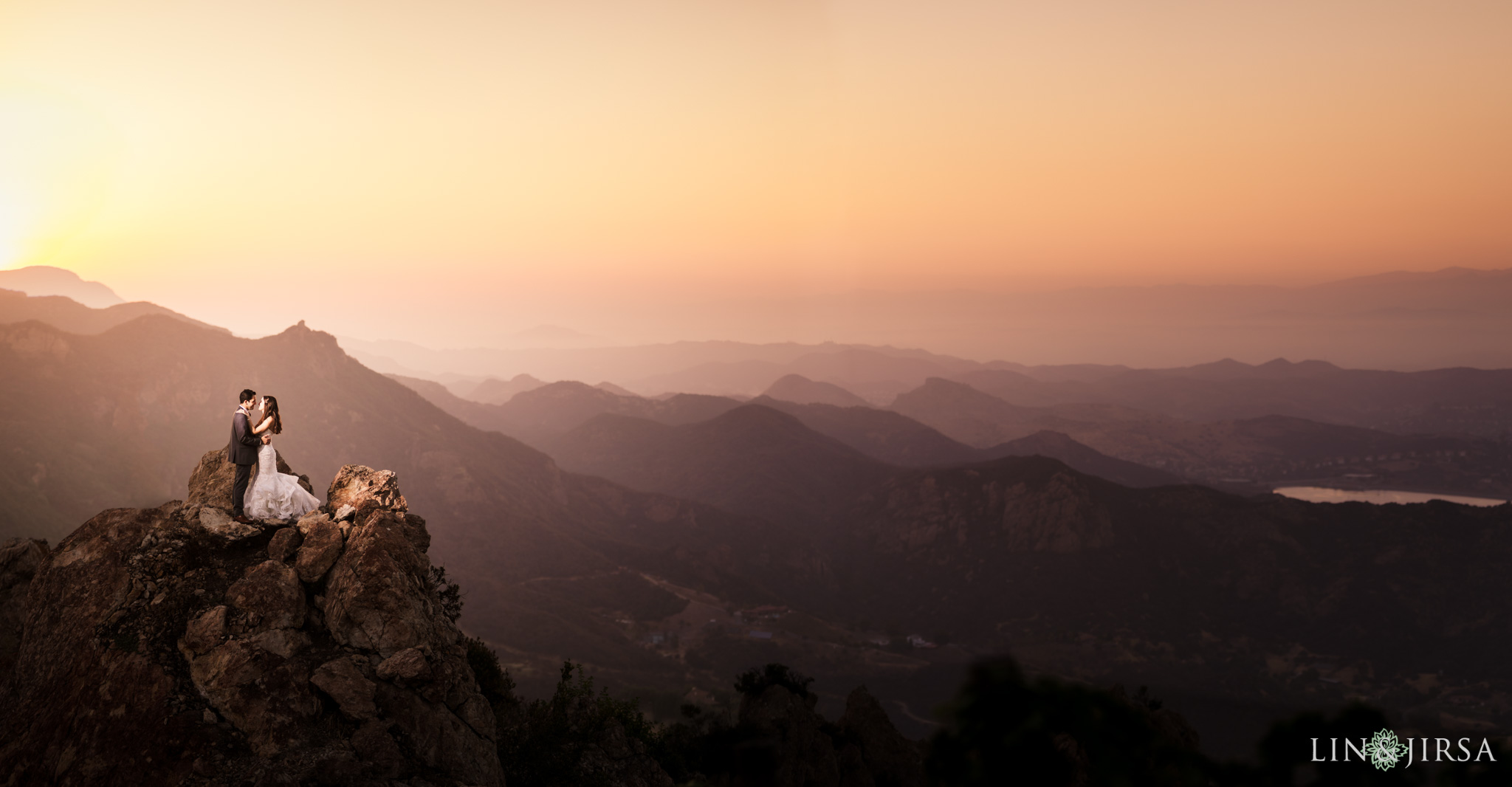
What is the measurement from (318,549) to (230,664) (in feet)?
15.1

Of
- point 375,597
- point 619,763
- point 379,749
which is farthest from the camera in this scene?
point 619,763

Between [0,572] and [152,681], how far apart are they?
14.5m

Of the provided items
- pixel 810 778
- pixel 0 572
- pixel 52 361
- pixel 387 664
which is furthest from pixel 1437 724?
pixel 52 361

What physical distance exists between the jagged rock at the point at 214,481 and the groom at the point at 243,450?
113 cm

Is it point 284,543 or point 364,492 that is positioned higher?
point 364,492

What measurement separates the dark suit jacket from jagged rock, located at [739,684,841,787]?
164ft

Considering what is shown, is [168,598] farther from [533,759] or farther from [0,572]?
[533,759]

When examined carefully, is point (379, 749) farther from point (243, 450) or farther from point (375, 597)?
point (243, 450)

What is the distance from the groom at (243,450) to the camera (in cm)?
2547

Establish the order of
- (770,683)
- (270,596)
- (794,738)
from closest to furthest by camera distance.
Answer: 1. (270,596)
2. (794,738)
3. (770,683)

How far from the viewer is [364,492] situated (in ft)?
98.4

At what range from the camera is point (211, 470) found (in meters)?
29.9

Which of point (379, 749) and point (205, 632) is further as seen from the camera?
point (379, 749)

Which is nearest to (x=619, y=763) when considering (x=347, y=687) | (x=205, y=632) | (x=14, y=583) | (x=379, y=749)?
(x=379, y=749)
